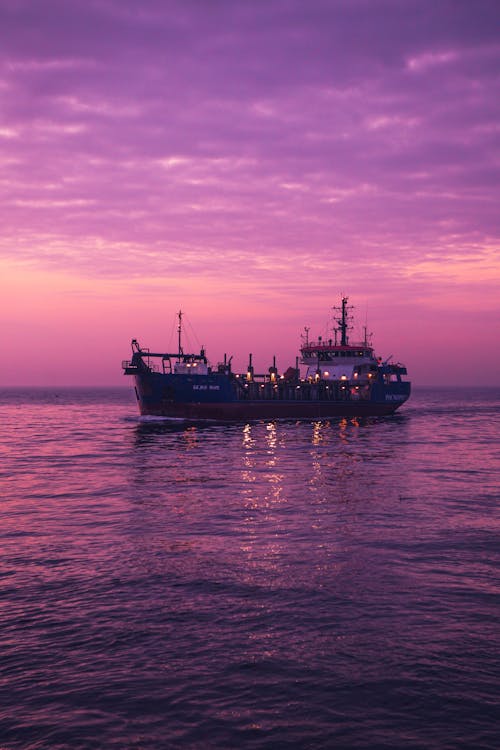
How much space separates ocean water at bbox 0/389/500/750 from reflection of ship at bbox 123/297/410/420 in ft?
139

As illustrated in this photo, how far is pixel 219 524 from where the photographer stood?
20.9m

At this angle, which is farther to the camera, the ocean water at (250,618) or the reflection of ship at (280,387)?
the reflection of ship at (280,387)

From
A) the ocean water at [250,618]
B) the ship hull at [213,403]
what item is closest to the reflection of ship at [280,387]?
the ship hull at [213,403]

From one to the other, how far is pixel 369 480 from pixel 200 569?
17.6 meters

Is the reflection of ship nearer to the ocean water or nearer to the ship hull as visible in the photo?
the ship hull

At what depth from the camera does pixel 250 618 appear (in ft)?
39.8

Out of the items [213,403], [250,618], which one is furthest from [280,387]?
[250,618]

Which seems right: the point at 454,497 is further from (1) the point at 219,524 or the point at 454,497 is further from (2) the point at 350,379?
(2) the point at 350,379

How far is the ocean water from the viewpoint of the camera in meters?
8.48

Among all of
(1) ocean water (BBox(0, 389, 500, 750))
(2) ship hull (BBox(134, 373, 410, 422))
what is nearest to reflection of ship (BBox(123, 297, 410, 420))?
(2) ship hull (BBox(134, 373, 410, 422))

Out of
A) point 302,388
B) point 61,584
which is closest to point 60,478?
point 61,584

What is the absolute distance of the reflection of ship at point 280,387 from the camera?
70.7 metres

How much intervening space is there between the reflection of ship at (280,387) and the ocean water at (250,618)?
42216mm

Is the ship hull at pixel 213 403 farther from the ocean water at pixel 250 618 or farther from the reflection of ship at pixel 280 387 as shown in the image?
the ocean water at pixel 250 618
